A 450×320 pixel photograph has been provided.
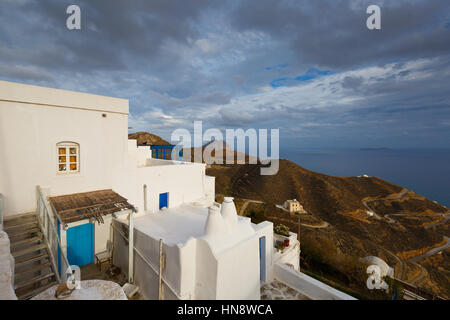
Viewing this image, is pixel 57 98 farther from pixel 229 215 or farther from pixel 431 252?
pixel 431 252

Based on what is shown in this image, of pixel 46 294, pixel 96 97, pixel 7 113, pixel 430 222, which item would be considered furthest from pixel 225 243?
pixel 430 222

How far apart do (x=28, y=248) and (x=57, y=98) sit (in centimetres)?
481

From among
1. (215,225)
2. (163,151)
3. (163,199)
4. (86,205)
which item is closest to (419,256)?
(163,151)

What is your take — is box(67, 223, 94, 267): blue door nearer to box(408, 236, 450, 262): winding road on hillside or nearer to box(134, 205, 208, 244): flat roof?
box(134, 205, 208, 244): flat roof

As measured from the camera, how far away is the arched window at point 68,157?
724cm

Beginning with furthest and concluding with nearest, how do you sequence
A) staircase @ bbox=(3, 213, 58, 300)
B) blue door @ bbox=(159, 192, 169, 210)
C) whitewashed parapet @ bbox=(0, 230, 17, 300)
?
blue door @ bbox=(159, 192, 169, 210), staircase @ bbox=(3, 213, 58, 300), whitewashed parapet @ bbox=(0, 230, 17, 300)

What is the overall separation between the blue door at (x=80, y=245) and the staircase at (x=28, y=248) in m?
1.23

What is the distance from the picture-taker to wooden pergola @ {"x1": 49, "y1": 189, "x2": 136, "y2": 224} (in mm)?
5777

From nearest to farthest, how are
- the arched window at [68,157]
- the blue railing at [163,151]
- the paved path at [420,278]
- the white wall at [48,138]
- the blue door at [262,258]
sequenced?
1. the white wall at [48,138]
2. the blue door at [262,258]
3. the arched window at [68,157]
4. the blue railing at [163,151]
5. the paved path at [420,278]

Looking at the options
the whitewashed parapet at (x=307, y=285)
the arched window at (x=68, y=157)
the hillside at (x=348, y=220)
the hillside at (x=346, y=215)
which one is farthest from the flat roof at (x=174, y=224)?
the hillside at (x=346, y=215)

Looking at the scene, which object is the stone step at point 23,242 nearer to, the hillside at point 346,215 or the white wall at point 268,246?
the white wall at point 268,246

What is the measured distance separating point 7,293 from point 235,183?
169 feet

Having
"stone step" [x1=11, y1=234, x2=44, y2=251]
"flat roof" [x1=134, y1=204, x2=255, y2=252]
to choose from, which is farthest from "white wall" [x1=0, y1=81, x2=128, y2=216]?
"flat roof" [x1=134, y1=204, x2=255, y2=252]

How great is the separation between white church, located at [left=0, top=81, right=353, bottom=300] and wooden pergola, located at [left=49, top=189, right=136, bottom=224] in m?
0.03
